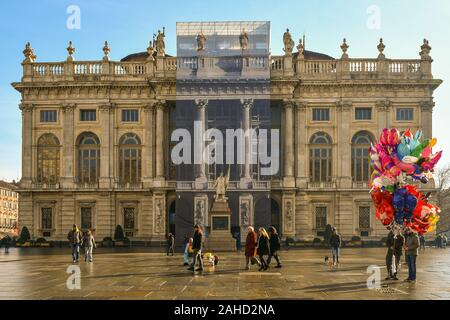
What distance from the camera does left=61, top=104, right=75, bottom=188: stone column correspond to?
61812 millimetres

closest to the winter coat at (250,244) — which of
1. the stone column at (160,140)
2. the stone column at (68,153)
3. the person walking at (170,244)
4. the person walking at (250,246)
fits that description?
the person walking at (250,246)

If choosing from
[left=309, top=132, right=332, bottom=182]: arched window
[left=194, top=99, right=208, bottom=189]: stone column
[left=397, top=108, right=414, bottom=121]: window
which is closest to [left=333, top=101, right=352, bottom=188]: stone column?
[left=309, top=132, right=332, bottom=182]: arched window

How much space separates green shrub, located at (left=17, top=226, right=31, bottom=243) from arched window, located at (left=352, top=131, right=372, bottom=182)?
32003 millimetres

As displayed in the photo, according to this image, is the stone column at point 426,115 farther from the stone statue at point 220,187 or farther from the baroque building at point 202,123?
the stone statue at point 220,187

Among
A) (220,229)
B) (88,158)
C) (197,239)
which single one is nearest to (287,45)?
(88,158)

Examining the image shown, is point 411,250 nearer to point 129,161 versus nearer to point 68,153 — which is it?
point 129,161

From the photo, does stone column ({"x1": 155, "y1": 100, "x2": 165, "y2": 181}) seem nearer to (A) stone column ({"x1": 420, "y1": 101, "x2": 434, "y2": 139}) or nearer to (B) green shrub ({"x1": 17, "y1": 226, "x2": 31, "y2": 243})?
(B) green shrub ({"x1": 17, "y1": 226, "x2": 31, "y2": 243})

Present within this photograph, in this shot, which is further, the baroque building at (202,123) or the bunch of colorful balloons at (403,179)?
the baroque building at (202,123)

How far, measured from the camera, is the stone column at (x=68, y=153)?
6181 centimetres

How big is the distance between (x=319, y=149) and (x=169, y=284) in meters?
41.4

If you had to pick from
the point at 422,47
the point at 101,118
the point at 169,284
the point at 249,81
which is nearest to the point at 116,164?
the point at 101,118

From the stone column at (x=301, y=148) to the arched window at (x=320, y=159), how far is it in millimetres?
719

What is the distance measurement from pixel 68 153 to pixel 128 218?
8.73m

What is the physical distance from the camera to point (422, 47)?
61688mm
